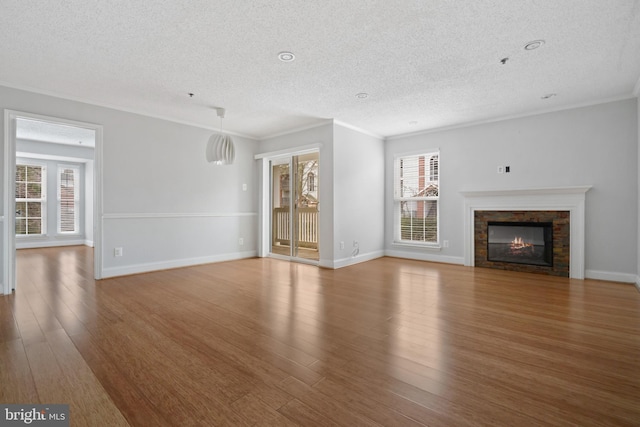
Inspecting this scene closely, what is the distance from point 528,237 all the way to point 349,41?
4113 mm

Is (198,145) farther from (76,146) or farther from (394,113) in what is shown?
(76,146)

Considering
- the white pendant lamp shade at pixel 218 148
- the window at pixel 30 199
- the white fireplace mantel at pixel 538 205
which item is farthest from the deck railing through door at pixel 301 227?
the window at pixel 30 199

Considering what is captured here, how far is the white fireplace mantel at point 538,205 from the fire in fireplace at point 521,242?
0.25 m

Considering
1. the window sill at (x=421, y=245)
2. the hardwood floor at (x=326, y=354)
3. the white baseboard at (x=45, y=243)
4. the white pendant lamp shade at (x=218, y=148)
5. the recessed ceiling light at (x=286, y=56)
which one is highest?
the recessed ceiling light at (x=286, y=56)

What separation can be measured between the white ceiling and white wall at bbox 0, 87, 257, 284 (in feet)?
0.80

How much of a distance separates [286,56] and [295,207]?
320cm

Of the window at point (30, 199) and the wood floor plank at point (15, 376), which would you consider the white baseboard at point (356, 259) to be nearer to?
the wood floor plank at point (15, 376)

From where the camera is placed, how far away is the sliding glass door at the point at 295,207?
5.73 meters

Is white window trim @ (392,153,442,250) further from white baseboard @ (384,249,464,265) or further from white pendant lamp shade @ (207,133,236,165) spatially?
white pendant lamp shade @ (207,133,236,165)

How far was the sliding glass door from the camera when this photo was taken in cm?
573

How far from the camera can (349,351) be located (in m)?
2.06

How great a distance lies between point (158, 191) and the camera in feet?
15.6

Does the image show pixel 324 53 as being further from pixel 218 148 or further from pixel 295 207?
pixel 295 207

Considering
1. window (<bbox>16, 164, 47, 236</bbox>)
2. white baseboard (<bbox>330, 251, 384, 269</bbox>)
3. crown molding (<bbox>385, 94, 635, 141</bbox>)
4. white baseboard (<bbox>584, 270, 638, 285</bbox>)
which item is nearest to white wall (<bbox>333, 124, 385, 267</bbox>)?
white baseboard (<bbox>330, 251, 384, 269</bbox>)
